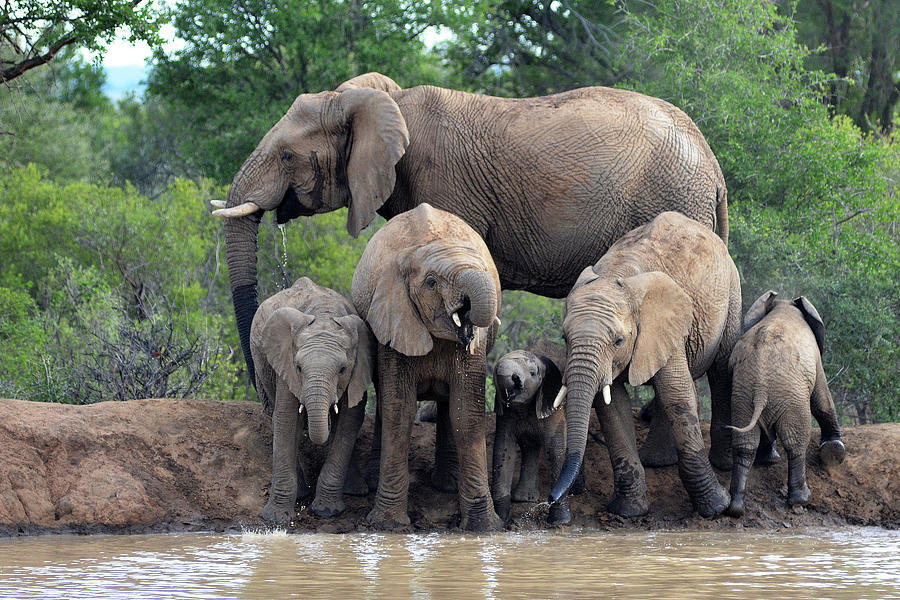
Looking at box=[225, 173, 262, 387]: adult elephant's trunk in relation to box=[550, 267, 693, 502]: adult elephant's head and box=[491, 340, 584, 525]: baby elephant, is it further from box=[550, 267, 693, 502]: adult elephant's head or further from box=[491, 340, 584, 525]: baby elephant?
box=[550, 267, 693, 502]: adult elephant's head

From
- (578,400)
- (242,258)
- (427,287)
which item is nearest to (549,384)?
(578,400)

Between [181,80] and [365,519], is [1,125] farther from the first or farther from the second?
[365,519]

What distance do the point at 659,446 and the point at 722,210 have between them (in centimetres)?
220

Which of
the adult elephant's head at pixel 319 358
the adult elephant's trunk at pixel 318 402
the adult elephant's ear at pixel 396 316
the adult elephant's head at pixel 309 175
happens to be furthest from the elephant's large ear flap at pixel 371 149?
the adult elephant's trunk at pixel 318 402

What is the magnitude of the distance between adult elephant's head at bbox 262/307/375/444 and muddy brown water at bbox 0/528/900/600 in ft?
2.91

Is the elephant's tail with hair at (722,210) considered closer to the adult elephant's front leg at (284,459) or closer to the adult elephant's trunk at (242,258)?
the adult elephant's trunk at (242,258)

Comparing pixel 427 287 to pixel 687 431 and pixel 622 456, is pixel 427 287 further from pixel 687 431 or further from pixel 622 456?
pixel 687 431

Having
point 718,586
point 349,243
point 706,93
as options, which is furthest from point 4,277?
point 718,586

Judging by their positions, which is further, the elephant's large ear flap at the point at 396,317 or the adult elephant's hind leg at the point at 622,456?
the adult elephant's hind leg at the point at 622,456

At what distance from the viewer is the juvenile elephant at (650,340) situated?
841 cm

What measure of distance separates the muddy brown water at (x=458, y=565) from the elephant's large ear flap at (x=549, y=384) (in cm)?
91

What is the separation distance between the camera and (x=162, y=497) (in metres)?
9.25

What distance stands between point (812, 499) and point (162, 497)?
4.63m

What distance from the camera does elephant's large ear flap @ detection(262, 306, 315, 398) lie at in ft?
28.5
